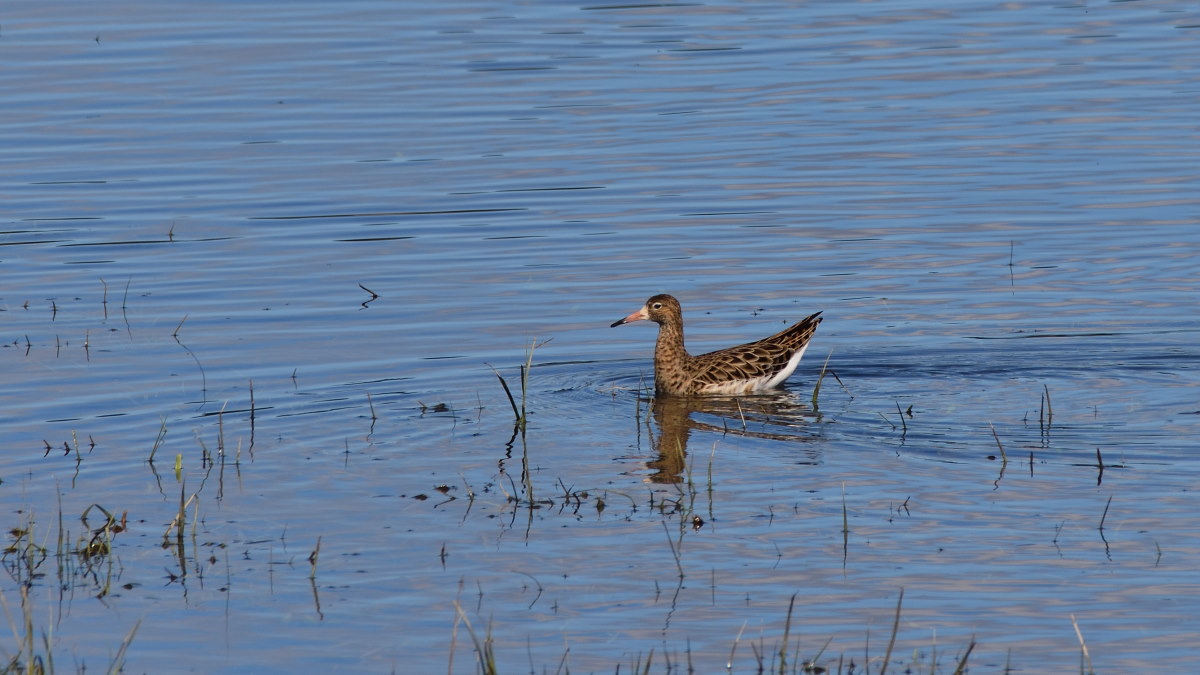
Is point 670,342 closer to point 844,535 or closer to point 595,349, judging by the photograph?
point 595,349

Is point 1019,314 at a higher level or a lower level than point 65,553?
higher

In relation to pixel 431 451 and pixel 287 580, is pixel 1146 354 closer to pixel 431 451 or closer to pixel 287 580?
pixel 431 451

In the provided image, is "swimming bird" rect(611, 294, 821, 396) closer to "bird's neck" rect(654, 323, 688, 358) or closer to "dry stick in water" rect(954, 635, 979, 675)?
"bird's neck" rect(654, 323, 688, 358)

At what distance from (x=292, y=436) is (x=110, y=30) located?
71.1 ft

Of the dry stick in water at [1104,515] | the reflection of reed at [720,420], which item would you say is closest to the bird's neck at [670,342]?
the reflection of reed at [720,420]

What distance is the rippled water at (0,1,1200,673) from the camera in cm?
871

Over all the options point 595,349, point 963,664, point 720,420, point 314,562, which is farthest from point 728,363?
point 963,664

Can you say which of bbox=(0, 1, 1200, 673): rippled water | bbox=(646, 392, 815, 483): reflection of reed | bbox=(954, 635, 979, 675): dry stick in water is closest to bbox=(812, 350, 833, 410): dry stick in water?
bbox=(646, 392, 815, 483): reflection of reed

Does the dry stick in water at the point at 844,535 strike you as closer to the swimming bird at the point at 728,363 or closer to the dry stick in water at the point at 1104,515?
the dry stick in water at the point at 1104,515

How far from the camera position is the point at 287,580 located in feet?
29.9

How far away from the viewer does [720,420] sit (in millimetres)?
13172

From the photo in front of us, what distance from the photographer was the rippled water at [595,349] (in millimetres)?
8711

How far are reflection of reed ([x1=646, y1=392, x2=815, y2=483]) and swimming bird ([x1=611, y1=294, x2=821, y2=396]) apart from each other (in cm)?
10

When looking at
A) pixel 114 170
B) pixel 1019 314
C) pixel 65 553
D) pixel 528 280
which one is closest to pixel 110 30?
pixel 114 170
